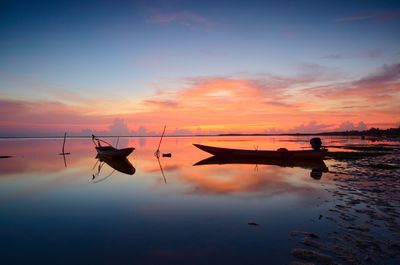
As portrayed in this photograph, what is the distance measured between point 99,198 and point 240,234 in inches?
343

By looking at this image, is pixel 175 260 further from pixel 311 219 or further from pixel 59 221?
pixel 59 221

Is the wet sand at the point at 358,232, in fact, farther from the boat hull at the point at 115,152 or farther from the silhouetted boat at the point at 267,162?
the boat hull at the point at 115,152

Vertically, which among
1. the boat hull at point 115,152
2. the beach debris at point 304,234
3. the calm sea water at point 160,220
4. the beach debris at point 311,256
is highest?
the boat hull at point 115,152

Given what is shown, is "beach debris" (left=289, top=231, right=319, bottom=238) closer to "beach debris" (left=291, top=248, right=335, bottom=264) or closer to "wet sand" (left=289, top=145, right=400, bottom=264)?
"wet sand" (left=289, top=145, right=400, bottom=264)

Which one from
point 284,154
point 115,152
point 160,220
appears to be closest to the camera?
point 160,220

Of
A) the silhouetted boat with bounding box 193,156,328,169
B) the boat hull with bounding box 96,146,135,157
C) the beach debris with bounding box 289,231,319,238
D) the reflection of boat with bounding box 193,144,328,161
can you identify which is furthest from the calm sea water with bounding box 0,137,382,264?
the boat hull with bounding box 96,146,135,157

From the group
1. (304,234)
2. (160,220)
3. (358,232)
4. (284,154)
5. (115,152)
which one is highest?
(284,154)

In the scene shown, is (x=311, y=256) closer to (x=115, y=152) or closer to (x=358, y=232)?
(x=358, y=232)

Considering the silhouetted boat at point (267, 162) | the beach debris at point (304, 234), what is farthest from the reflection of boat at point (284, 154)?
the beach debris at point (304, 234)

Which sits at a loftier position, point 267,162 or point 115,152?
point 115,152

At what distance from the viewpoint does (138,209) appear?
11289 millimetres

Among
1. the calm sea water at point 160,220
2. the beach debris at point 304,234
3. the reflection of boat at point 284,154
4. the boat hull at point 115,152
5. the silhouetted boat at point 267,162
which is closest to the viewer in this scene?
the calm sea water at point 160,220

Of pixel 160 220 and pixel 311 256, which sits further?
pixel 160 220

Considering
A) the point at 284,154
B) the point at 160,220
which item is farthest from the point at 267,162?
the point at 160,220
